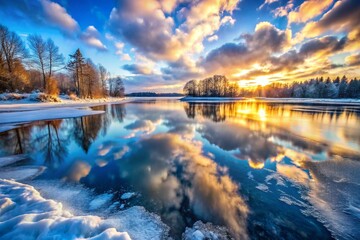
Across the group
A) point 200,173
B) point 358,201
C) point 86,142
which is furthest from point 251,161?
point 86,142

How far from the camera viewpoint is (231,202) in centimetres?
337

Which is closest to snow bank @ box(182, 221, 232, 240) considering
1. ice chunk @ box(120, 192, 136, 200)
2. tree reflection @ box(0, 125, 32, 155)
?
ice chunk @ box(120, 192, 136, 200)

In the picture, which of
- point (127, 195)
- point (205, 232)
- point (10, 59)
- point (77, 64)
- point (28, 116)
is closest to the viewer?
point (205, 232)

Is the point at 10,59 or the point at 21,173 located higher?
the point at 10,59

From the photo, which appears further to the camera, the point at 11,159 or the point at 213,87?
the point at 213,87

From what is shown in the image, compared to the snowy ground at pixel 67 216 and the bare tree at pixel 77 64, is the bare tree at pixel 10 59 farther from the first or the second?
the snowy ground at pixel 67 216

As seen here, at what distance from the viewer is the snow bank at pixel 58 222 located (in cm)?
214

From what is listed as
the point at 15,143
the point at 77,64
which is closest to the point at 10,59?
the point at 77,64

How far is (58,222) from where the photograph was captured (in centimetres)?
233

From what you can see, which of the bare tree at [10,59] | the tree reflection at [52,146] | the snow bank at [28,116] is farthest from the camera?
the bare tree at [10,59]

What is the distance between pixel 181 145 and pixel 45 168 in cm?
510

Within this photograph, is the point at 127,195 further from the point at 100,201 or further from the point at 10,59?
the point at 10,59

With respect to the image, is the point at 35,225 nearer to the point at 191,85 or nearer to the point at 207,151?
the point at 207,151

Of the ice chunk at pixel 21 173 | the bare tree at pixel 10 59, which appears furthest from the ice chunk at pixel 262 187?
the bare tree at pixel 10 59
